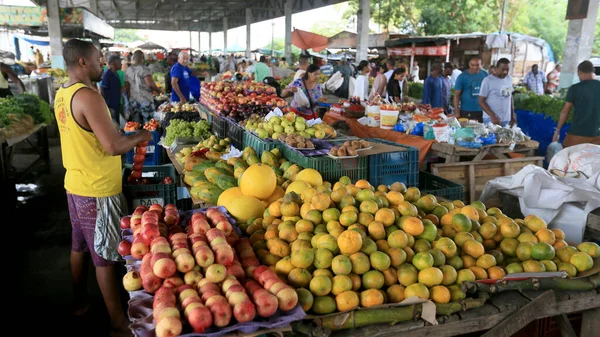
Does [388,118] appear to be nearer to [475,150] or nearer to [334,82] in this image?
[475,150]

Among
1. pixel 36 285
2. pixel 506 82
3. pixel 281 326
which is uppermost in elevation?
pixel 506 82

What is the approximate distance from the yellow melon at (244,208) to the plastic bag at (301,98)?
395 centimetres

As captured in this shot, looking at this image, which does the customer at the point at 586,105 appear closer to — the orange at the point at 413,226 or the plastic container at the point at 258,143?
the plastic container at the point at 258,143

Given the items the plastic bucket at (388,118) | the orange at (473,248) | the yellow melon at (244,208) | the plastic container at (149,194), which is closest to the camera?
the orange at (473,248)

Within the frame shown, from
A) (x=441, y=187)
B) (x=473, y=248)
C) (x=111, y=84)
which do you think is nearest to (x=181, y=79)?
(x=111, y=84)

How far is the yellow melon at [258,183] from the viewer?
9.88 ft

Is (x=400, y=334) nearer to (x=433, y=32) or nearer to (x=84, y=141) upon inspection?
(x=84, y=141)

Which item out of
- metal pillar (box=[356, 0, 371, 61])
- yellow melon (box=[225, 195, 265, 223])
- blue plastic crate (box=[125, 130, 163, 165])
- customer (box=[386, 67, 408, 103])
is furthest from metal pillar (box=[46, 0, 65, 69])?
yellow melon (box=[225, 195, 265, 223])

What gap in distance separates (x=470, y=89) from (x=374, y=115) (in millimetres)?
1942

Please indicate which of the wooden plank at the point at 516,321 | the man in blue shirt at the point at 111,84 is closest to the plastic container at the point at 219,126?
the man in blue shirt at the point at 111,84

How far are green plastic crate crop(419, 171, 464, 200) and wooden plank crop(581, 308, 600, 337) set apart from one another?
1340 millimetres

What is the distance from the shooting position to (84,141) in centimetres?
312

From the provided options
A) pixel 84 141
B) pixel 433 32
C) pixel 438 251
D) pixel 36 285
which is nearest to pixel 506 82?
pixel 438 251

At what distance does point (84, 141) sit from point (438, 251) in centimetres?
236
